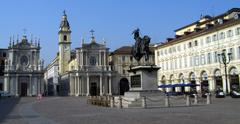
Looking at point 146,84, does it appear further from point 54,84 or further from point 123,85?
point 54,84

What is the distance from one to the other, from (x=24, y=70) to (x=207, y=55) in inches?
2070

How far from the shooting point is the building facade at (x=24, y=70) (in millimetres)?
94188

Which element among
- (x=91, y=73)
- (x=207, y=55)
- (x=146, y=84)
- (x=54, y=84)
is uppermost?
(x=207, y=55)

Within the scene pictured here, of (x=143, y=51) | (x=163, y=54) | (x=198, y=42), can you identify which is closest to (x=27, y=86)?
(x=163, y=54)

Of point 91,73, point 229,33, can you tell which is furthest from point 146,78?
point 91,73

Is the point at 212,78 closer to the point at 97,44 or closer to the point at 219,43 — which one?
the point at 219,43

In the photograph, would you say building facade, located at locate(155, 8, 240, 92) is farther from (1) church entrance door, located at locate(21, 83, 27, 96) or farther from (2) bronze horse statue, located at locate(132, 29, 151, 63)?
(1) church entrance door, located at locate(21, 83, 27, 96)

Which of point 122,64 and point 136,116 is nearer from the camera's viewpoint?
point 136,116

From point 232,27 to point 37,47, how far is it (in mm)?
58826

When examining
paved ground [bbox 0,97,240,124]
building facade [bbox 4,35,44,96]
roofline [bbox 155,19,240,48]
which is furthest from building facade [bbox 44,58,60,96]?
paved ground [bbox 0,97,240,124]

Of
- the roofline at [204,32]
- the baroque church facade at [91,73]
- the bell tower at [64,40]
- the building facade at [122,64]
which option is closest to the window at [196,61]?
the roofline at [204,32]

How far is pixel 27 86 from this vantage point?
96312 millimetres

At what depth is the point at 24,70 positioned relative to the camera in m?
96.7

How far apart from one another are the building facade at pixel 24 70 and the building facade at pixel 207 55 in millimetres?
35445
